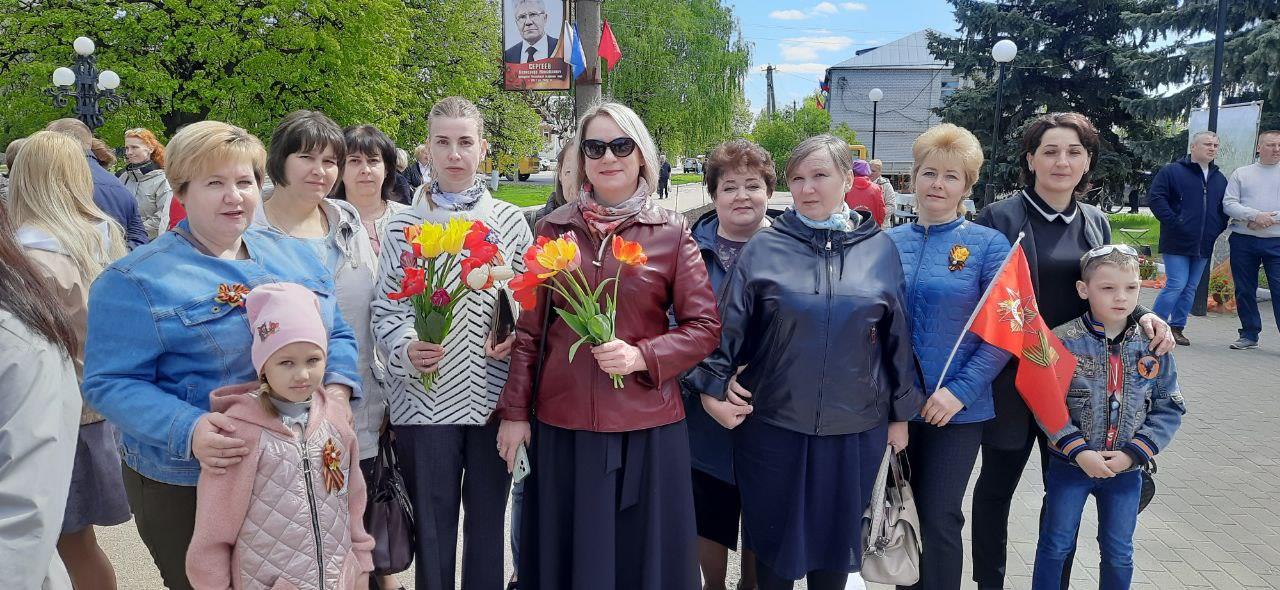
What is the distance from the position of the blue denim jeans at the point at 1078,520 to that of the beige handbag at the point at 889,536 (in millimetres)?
687

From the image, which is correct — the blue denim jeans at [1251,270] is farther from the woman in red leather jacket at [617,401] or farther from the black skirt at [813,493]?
the woman in red leather jacket at [617,401]

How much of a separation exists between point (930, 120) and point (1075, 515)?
56416 millimetres

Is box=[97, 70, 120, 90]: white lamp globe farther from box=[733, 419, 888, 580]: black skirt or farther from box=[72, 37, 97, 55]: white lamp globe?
box=[733, 419, 888, 580]: black skirt

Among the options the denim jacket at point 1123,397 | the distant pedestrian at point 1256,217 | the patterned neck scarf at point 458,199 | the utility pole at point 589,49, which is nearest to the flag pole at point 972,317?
the denim jacket at point 1123,397

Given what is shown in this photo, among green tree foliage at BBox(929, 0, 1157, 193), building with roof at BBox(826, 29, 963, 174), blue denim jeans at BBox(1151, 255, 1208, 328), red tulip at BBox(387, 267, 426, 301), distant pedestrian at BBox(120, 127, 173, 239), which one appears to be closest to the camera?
red tulip at BBox(387, 267, 426, 301)

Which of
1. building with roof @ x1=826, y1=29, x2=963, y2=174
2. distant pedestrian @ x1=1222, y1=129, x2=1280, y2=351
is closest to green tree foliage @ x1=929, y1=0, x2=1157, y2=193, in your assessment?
distant pedestrian @ x1=1222, y1=129, x2=1280, y2=351

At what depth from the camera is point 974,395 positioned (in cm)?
298

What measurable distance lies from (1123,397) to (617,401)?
6.64 ft

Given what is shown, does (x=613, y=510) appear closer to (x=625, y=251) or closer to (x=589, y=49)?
(x=625, y=251)

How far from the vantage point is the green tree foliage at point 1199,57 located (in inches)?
589

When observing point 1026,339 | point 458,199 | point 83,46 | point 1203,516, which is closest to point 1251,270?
A: point 1203,516

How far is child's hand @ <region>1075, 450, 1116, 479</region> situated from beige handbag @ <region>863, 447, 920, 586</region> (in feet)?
2.27

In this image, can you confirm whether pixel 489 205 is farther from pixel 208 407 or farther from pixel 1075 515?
pixel 1075 515

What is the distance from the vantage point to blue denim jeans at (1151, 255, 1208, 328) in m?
8.34
